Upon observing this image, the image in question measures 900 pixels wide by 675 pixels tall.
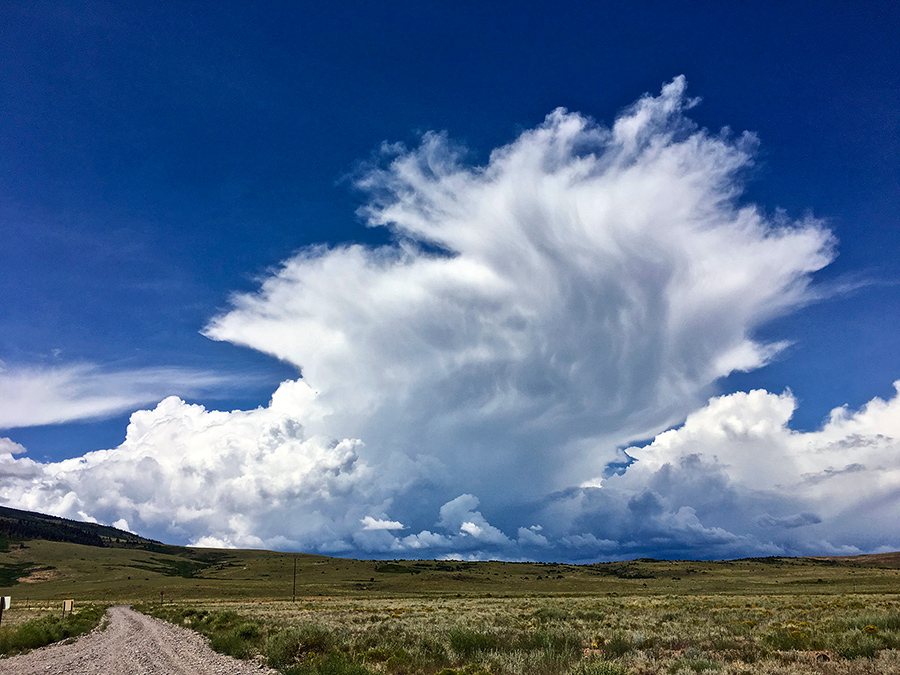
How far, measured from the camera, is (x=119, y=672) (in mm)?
18312

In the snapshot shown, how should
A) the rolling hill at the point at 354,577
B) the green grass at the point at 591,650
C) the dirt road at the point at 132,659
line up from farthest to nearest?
1. the rolling hill at the point at 354,577
2. the dirt road at the point at 132,659
3. the green grass at the point at 591,650

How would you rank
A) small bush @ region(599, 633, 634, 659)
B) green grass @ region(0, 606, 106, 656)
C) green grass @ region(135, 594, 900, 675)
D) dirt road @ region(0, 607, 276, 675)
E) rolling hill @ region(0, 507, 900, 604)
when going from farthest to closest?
rolling hill @ region(0, 507, 900, 604) < green grass @ region(0, 606, 106, 656) < dirt road @ region(0, 607, 276, 675) < small bush @ region(599, 633, 634, 659) < green grass @ region(135, 594, 900, 675)

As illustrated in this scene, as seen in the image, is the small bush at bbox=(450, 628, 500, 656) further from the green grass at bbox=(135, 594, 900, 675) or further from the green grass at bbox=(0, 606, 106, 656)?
the green grass at bbox=(0, 606, 106, 656)

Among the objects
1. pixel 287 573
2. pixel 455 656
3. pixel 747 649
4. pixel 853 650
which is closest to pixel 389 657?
pixel 455 656

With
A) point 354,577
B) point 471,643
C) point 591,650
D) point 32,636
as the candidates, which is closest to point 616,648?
point 591,650

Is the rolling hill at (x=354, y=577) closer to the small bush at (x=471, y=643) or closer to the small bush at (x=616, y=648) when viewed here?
the small bush at (x=471, y=643)

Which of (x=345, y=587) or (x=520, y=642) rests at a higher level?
(x=520, y=642)

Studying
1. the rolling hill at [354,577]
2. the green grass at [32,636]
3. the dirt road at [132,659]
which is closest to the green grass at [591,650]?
the dirt road at [132,659]

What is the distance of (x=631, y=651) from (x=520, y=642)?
3.83 m

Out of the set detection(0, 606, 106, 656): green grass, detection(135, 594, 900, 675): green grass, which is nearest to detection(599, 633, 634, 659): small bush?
detection(135, 594, 900, 675): green grass

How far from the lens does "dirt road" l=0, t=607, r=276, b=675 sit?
60.0 ft

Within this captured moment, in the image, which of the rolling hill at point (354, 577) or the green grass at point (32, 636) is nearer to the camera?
the green grass at point (32, 636)

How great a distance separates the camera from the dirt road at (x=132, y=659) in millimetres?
18281

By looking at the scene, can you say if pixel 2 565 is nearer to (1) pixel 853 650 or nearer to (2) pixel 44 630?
(2) pixel 44 630
